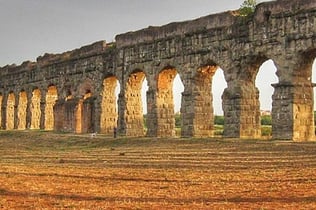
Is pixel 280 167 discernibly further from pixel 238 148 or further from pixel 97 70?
pixel 97 70

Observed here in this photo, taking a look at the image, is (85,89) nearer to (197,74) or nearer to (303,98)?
(197,74)

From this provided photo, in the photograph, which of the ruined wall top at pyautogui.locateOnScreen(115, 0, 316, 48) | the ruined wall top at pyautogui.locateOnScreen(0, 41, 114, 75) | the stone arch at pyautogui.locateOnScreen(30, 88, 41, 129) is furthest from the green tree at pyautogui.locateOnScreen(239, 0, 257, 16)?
the stone arch at pyautogui.locateOnScreen(30, 88, 41, 129)

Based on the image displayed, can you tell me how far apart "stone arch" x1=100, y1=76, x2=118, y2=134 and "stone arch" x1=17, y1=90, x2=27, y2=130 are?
1279cm

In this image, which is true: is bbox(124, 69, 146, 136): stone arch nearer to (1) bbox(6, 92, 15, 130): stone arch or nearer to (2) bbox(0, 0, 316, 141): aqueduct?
(2) bbox(0, 0, 316, 141): aqueduct

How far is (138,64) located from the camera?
2681cm

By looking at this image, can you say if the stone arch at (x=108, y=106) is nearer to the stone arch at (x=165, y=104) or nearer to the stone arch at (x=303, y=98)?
the stone arch at (x=165, y=104)

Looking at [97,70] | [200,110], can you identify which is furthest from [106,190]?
[97,70]

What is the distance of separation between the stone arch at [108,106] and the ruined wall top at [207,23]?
2.75 meters

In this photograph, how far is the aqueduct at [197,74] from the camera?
19594 mm

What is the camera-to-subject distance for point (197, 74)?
77.4 feet

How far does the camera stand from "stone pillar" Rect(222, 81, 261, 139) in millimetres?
21328

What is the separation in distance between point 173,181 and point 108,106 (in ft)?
69.2

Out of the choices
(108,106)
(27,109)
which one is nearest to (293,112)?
(108,106)

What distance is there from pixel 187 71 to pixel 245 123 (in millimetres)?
4077
